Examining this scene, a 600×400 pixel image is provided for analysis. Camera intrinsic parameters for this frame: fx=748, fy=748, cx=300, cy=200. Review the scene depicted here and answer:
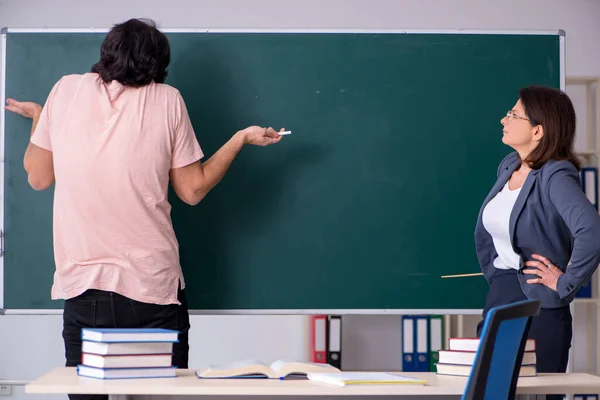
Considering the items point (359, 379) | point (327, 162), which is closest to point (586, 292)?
point (327, 162)

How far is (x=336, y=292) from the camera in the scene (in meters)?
3.19

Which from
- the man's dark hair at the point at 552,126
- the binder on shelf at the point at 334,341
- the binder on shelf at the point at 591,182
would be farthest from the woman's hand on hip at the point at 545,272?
the binder on shelf at the point at 591,182

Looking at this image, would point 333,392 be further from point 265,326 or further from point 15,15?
point 15,15

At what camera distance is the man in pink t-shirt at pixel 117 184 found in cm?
241

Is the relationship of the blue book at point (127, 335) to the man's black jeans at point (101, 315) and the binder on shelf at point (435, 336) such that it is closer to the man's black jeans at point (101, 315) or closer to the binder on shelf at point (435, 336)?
the man's black jeans at point (101, 315)

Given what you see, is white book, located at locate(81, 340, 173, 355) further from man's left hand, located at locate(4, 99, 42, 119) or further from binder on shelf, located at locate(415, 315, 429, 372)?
binder on shelf, located at locate(415, 315, 429, 372)

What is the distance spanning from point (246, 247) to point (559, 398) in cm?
138

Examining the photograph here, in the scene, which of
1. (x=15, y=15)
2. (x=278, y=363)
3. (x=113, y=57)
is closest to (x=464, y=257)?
(x=278, y=363)

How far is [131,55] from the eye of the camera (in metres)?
2.48

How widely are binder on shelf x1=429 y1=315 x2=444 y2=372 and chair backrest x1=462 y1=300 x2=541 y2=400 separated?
8.92ft

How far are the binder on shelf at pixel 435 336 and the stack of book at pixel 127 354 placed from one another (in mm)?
2805

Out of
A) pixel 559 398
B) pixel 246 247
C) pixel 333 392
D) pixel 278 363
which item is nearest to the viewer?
pixel 333 392

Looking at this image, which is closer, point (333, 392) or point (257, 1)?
point (333, 392)

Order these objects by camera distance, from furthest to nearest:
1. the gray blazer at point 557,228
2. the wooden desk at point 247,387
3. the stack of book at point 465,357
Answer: the gray blazer at point 557,228 → the stack of book at point 465,357 → the wooden desk at point 247,387
